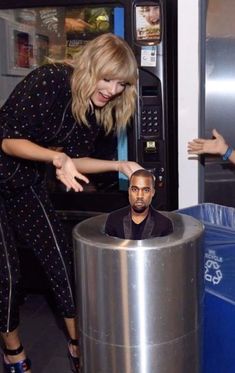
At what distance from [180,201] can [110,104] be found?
28.9 inches

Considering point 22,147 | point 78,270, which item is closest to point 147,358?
point 78,270

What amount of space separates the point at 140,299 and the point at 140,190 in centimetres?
28

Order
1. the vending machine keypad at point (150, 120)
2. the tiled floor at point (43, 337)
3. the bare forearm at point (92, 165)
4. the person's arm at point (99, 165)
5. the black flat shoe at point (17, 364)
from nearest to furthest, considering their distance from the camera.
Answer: the person's arm at point (99, 165)
the bare forearm at point (92, 165)
the black flat shoe at point (17, 364)
the tiled floor at point (43, 337)
the vending machine keypad at point (150, 120)

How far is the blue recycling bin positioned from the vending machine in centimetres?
62

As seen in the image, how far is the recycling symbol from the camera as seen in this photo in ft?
5.33

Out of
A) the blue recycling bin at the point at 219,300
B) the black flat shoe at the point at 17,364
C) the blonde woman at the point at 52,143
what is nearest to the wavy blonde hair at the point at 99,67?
the blonde woman at the point at 52,143

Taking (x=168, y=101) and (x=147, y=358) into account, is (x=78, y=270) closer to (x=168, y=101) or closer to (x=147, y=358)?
(x=147, y=358)

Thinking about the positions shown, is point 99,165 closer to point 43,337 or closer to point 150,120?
point 150,120

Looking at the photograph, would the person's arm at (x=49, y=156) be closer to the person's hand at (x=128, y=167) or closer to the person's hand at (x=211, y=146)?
the person's hand at (x=128, y=167)

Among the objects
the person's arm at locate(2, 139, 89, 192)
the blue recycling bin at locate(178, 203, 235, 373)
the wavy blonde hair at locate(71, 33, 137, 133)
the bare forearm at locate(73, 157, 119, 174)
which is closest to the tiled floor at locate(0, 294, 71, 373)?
the blue recycling bin at locate(178, 203, 235, 373)

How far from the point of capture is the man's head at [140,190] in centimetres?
133

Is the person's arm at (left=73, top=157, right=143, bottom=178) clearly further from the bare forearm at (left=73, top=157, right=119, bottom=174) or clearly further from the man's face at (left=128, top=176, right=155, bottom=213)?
the man's face at (left=128, top=176, right=155, bottom=213)

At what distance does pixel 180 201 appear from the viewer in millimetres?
2295

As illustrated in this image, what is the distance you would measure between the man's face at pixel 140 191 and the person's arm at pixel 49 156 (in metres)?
0.14
